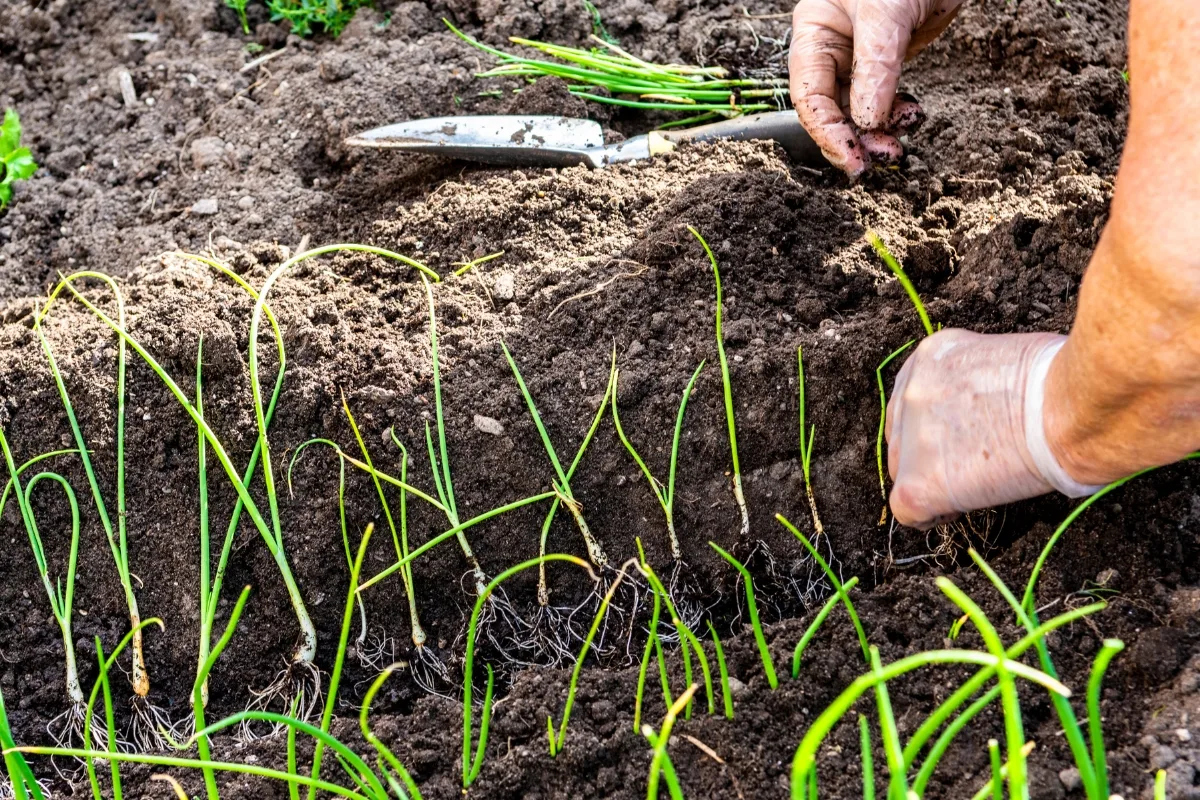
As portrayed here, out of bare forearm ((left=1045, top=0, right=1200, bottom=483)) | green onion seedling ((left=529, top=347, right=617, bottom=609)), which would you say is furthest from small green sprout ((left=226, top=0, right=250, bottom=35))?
bare forearm ((left=1045, top=0, right=1200, bottom=483))

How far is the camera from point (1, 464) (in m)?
2.04

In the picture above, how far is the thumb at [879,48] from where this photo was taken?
6.83 ft

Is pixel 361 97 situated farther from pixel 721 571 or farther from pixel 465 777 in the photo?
pixel 465 777

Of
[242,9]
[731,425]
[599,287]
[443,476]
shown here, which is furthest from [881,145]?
[242,9]

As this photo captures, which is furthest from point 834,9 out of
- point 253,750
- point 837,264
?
point 253,750

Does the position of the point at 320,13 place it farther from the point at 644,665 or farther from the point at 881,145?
the point at 644,665

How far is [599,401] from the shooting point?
6.36ft

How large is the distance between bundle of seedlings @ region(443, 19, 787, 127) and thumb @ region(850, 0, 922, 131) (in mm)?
406

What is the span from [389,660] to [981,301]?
1308mm

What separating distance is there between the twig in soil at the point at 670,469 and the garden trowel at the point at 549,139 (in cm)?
72

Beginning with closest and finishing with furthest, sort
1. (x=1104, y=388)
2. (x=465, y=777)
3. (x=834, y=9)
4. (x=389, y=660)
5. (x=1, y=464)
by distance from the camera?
(x=1104, y=388) → (x=465, y=777) → (x=389, y=660) → (x=1, y=464) → (x=834, y=9)

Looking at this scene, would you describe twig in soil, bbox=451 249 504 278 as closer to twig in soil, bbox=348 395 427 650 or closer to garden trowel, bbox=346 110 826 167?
garden trowel, bbox=346 110 826 167

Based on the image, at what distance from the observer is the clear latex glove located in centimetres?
157

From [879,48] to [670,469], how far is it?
992 mm
